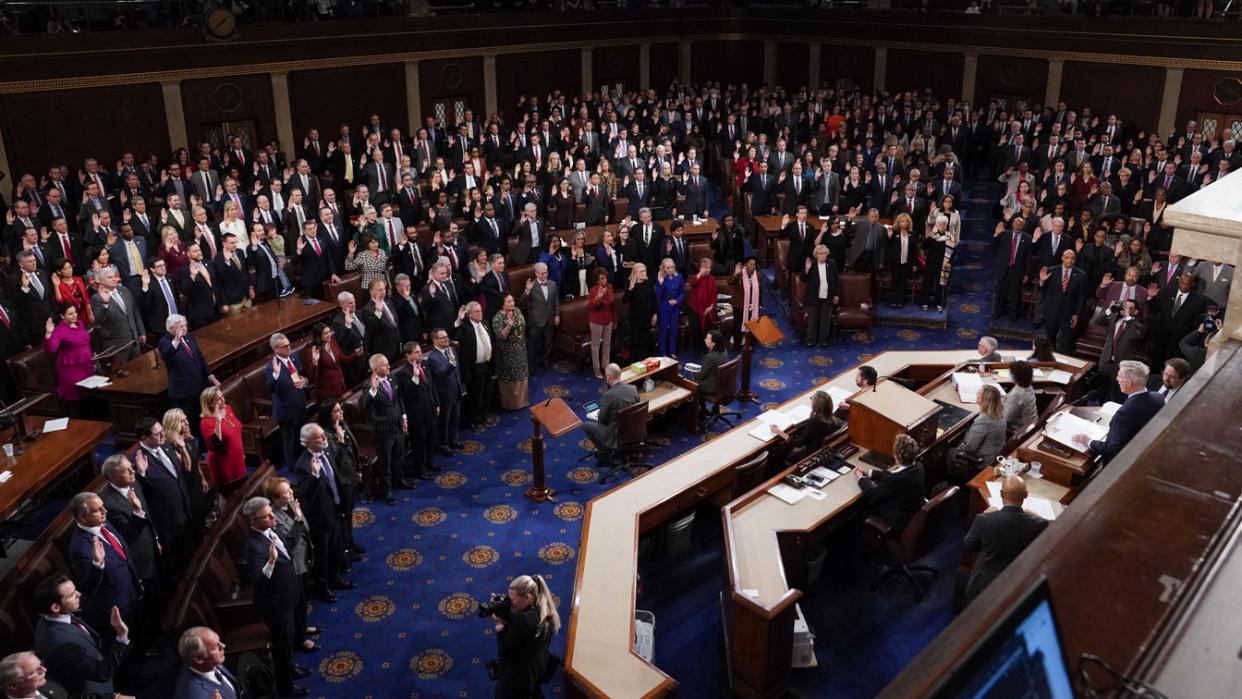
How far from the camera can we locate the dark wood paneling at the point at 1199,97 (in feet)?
69.4

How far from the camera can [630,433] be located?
32.7 ft

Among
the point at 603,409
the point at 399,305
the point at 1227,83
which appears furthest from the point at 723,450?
the point at 1227,83

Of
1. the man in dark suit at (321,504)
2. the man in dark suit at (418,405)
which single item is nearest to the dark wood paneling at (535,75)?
the man in dark suit at (418,405)

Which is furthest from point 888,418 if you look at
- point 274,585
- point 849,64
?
point 849,64

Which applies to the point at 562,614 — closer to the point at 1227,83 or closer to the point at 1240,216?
the point at 1240,216

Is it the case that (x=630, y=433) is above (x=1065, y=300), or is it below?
below

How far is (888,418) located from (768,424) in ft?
4.32

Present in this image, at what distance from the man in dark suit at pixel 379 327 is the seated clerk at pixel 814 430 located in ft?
15.1

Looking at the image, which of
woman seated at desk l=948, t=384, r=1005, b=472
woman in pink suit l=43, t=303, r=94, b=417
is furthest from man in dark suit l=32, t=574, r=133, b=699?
woman seated at desk l=948, t=384, r=1005, b=472

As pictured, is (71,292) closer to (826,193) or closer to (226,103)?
(226,103)

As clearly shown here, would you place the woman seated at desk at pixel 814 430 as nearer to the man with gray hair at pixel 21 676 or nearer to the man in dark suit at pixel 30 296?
the man with gray hair at pixel 21 676

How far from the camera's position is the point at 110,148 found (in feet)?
60.0

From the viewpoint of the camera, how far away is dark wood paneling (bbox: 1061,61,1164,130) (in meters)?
22.4

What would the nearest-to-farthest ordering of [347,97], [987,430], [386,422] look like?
[987,430]
[386,422]
[347,97]
